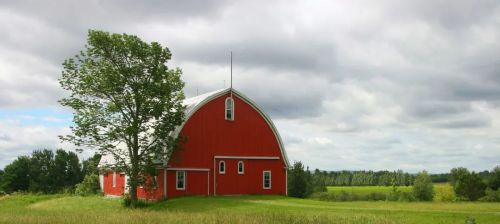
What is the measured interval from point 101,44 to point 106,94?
3.50 metres

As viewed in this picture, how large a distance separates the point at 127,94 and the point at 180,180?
27.7ft

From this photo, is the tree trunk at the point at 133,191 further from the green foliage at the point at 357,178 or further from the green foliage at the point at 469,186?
the green foliage at the point at 357,178

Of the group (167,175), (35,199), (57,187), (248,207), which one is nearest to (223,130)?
(167,175)

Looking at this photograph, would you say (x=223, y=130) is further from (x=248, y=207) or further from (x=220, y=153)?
(x=248, y=207)

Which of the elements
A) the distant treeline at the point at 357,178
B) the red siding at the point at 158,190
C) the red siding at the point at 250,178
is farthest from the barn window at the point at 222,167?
the distant treeline at the point at 357,178

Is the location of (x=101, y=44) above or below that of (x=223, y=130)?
above

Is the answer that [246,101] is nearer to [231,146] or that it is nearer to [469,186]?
[231,146]

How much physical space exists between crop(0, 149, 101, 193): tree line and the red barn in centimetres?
3808

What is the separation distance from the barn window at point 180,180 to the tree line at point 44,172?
126ft

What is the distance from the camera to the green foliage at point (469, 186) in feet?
197

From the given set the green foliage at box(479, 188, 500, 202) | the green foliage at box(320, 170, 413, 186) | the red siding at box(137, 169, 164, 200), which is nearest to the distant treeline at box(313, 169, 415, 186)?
the green foliage at box(320, 170, 413, 186)

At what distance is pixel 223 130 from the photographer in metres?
47.8

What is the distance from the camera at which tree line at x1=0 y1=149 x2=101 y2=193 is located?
80.8m

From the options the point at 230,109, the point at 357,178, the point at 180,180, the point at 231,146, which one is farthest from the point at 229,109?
the point at 357,178
